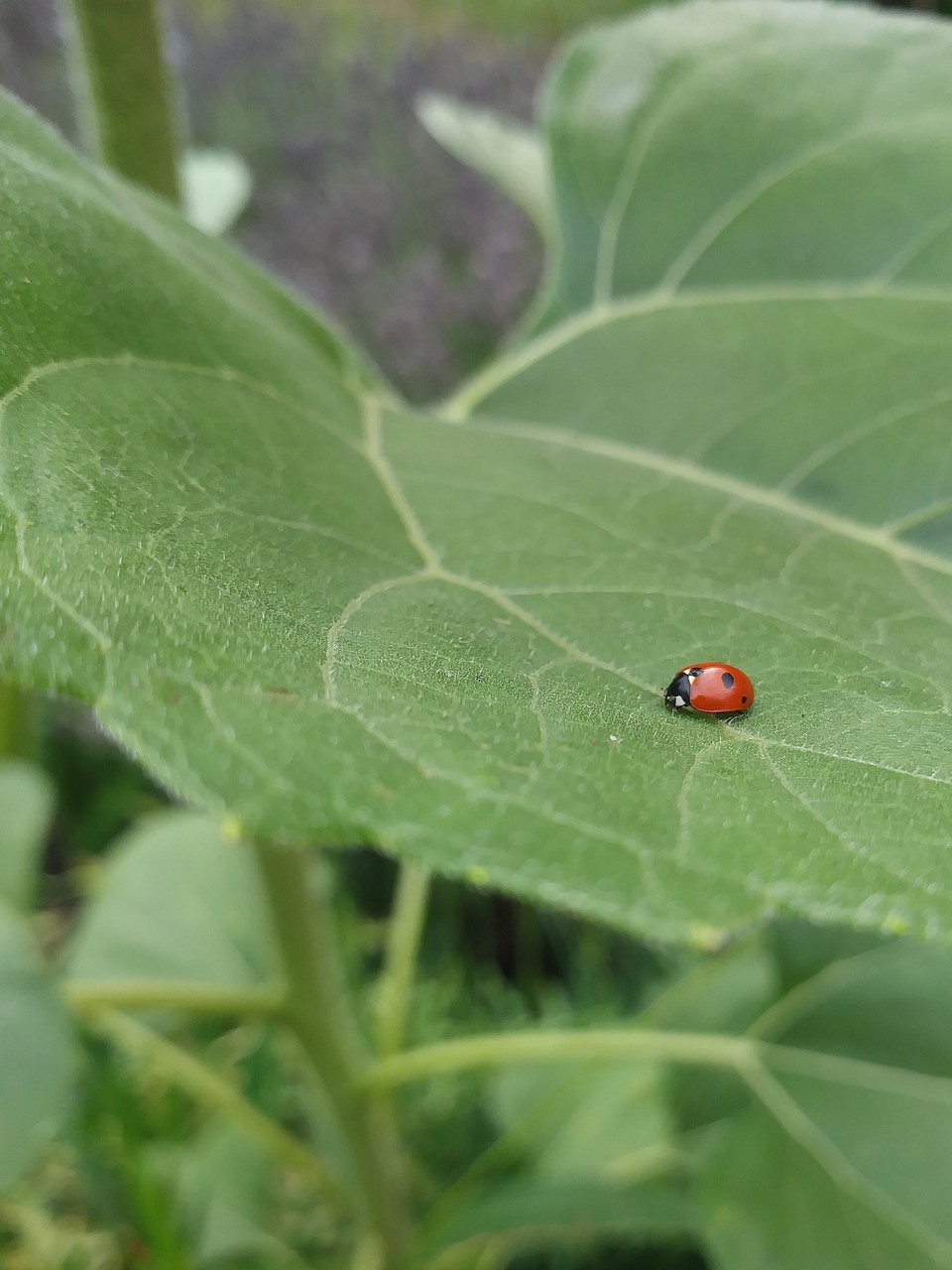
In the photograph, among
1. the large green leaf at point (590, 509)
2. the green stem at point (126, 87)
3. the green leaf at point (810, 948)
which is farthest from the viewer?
the green leaf at point (810, 948)

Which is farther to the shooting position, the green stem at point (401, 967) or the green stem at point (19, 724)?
the green stem at point (19, 724)

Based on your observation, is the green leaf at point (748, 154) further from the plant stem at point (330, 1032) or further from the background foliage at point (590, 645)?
the plant stem at point (330, 1032)

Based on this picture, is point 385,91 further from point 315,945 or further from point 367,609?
point 367,609

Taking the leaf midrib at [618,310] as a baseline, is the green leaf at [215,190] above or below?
above

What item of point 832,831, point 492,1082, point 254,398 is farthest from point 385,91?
point 832,831

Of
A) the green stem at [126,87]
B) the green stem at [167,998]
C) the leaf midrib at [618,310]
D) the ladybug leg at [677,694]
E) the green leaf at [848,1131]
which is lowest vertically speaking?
the green stem at [167,998]

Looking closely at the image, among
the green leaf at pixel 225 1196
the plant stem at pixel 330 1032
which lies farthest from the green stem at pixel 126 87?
the green leaf at pixel 225 1196

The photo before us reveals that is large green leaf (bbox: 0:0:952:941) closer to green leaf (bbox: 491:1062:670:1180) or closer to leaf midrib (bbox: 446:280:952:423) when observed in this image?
leaf midrib (bbox: 446:280:952:423)
